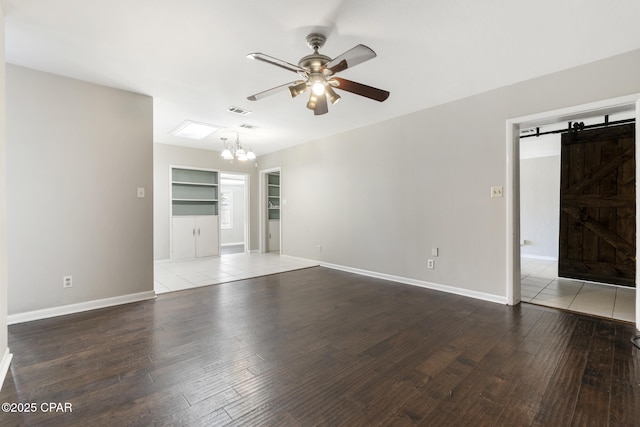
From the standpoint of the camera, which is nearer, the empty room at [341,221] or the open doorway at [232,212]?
the empty room at [341,221]

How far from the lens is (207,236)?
677cm

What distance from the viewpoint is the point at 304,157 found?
6.07m

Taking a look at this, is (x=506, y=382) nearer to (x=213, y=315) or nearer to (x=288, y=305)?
(x=288, y=305)

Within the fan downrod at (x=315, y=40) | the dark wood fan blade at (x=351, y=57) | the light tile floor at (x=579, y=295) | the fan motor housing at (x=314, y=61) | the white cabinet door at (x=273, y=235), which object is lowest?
the light tile floor at (x=579, y=295)

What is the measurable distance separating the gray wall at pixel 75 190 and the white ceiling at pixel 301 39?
0.28 m

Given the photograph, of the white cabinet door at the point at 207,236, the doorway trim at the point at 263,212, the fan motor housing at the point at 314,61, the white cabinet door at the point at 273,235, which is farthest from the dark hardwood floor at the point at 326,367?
the white cabinet door at the point at 273,235

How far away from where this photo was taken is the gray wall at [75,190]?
9.25 feet

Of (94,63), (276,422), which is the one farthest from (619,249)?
(94,63)

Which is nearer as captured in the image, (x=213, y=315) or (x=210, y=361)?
(x=210, y=361)

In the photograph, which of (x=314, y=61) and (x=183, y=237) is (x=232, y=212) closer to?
(x=183, y=237)

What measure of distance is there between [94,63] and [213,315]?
2.77m

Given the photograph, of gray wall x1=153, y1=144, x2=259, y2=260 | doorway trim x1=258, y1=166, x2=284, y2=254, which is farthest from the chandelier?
doorway trim x1=258, y1=166, x2=284, y2=254

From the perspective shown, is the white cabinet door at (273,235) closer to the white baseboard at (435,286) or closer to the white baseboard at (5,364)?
the white baseboard at (435,286)

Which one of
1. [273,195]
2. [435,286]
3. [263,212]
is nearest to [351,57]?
[435,286]
